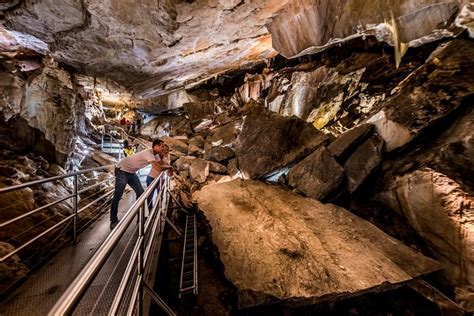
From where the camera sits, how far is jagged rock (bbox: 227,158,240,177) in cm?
753

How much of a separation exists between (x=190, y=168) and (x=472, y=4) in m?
8.25

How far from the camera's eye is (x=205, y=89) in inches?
765

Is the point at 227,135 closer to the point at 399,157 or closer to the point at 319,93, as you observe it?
the point at 319,93

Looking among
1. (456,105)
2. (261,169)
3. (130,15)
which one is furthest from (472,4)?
(130,15)

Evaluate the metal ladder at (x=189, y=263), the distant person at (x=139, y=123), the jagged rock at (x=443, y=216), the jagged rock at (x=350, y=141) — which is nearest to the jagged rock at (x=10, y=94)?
the metal ladder at (x=189, y=263)

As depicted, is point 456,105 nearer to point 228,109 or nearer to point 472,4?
point 472,4

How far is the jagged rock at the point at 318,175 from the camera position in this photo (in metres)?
5.58

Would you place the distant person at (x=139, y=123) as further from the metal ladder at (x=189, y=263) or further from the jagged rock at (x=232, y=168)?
the metal ladder at (x=189, y=263)

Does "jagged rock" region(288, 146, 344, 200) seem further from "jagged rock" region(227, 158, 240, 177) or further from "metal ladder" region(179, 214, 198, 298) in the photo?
"metal ladder" region(179, 214, 198, 298)

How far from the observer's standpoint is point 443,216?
12.8ft

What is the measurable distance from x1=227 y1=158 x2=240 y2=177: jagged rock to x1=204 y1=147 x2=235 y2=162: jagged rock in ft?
0.90

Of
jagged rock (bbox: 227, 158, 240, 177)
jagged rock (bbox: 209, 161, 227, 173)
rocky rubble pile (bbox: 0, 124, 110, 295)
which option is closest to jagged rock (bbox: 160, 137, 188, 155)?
jagged rock (bbox: 209, 161, 227, 173)

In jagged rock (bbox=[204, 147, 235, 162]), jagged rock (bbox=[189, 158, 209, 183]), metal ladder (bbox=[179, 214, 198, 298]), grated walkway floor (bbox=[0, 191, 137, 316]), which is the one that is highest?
jagged rock (bbox=[204, 147, 235, 162])

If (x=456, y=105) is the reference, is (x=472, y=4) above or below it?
above
